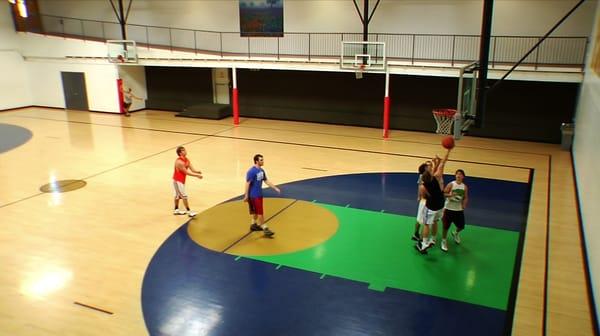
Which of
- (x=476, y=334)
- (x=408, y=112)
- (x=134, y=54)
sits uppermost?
(x=134, y=54)

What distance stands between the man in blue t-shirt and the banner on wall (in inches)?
595

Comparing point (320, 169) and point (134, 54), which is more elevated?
point (134, 54)

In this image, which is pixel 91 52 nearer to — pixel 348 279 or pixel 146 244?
pixel 146 244

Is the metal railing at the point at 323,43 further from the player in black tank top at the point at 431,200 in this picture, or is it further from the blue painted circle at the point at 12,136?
the player in black tank top at the point at 431,200

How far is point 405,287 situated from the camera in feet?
25.3

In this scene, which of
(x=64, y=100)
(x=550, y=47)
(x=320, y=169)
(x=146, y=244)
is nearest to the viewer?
(x=146, y=244)

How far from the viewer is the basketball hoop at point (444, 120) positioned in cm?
1858

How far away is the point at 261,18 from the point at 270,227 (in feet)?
51.4

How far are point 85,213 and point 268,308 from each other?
6.20 meters

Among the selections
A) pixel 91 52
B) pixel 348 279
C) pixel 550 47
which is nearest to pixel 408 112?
pixel 550 47

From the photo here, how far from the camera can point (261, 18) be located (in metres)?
23.3

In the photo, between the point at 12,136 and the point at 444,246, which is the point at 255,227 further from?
the point at 12,136

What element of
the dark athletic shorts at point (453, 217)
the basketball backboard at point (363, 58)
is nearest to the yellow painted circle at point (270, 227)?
the dark athletic shorts at point (453, 217)

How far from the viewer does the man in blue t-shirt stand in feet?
30.4
